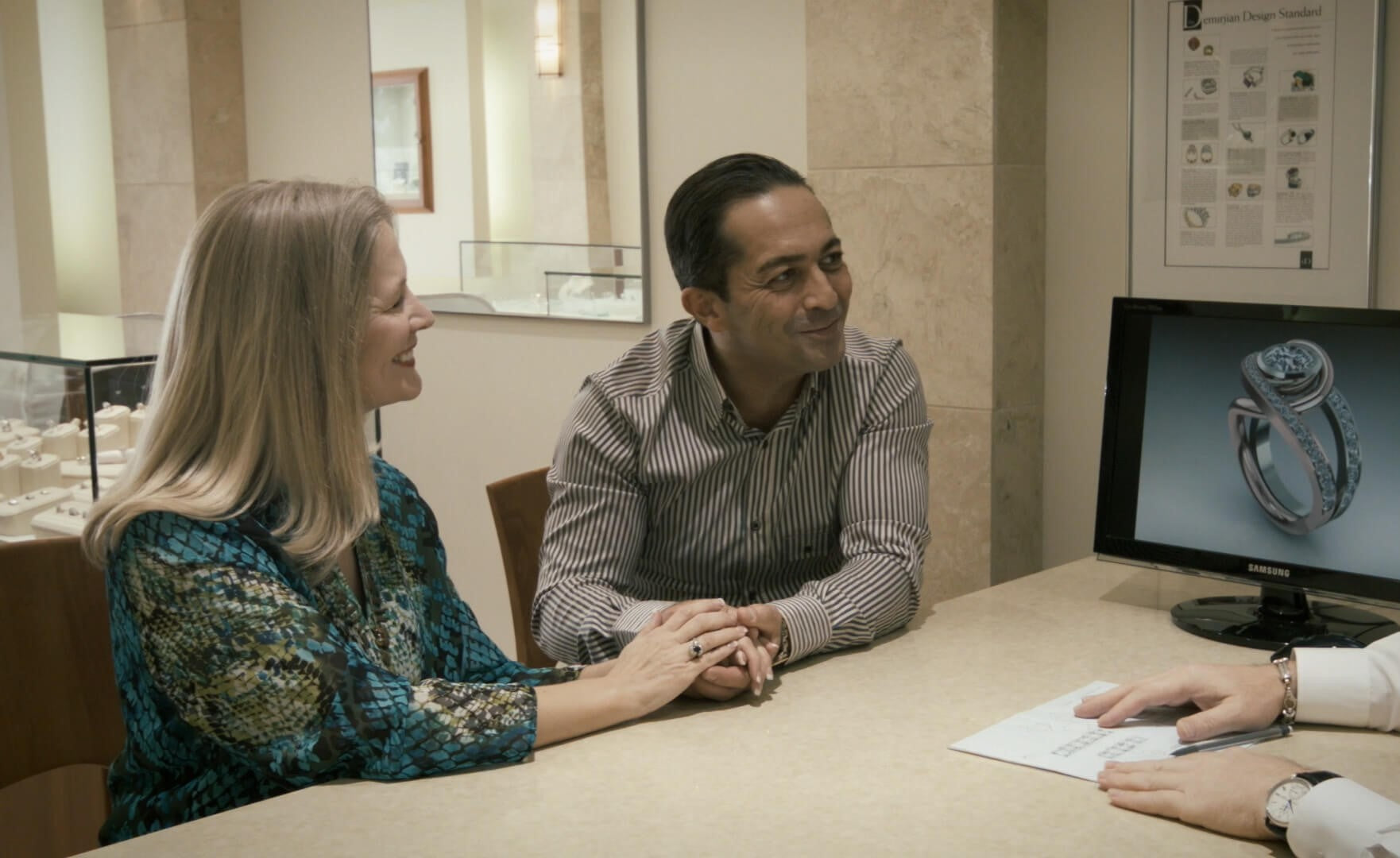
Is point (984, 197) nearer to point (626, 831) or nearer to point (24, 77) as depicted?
point (626, 831)

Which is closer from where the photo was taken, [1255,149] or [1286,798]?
[1286,798]

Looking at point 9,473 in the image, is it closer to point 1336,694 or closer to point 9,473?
point 9,473

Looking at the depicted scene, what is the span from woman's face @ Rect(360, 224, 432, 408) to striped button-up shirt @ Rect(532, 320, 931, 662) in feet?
1.77

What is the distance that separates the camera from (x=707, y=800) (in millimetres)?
1570

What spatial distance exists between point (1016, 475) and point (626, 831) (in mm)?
2032

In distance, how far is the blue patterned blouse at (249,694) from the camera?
5.16ft

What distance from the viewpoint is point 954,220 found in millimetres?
3219

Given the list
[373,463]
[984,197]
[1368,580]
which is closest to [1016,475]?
[984,197]

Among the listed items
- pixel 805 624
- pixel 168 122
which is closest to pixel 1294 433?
pixel 805 624

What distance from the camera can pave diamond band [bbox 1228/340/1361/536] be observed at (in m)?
2.15

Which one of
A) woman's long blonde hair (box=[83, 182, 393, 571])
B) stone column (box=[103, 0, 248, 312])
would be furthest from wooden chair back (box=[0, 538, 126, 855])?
stone column (box=[103, 0, 248, 312])

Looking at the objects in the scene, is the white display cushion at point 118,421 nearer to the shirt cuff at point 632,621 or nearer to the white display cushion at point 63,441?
the white display cushion at point 63,441

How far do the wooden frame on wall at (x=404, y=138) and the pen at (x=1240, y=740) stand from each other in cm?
336

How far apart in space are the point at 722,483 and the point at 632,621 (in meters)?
0.38
